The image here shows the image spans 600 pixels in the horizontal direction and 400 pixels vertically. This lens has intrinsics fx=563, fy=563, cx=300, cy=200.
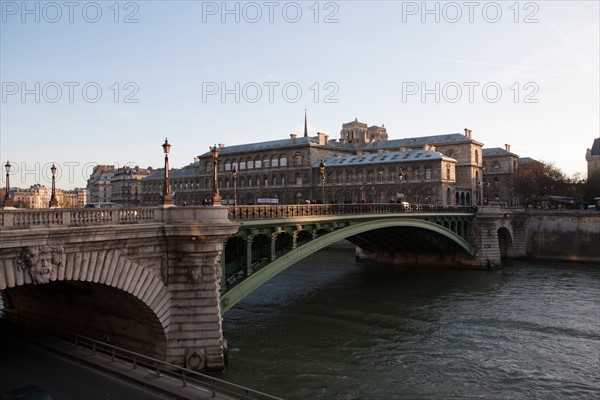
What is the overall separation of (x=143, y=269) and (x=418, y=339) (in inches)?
592

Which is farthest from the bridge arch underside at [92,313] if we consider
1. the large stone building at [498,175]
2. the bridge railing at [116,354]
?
the large stone building at [498,175]

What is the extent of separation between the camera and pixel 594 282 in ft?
147

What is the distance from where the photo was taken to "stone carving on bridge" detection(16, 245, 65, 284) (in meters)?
15.4

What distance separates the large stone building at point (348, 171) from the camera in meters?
78.4

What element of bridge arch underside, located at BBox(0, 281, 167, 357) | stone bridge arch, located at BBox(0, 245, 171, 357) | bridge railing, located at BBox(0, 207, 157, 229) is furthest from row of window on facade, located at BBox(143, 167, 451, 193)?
bridge railing, located at BBox(0, 207, 157, 229)

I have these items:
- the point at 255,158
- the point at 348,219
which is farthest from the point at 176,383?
the point at 255,158

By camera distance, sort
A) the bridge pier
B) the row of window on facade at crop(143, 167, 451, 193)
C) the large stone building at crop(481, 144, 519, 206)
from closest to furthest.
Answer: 1. the bridge pier
2. the row of window on facade at crop(143, 167, 451, 193)
3. the large stone building at crop(481, 144, 519, 206)

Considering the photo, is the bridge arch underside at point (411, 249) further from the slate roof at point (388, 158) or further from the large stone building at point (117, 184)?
the large stone building at point (117, 184)

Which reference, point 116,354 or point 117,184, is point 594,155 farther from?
point 116,354

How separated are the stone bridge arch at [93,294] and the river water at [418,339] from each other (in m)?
3.71

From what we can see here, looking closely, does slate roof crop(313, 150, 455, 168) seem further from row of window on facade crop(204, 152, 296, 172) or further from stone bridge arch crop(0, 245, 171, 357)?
stone bridge arch crop(0, 245, 171, 357)

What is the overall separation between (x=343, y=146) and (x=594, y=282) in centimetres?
6105

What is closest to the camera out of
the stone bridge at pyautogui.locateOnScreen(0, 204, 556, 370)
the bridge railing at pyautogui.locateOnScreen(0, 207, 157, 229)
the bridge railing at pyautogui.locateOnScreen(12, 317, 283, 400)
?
the bridge railing at pyautogui.locateOnScreen(0, 207, 157, 229)

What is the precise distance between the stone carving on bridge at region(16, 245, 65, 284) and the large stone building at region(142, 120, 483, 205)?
176 feet
